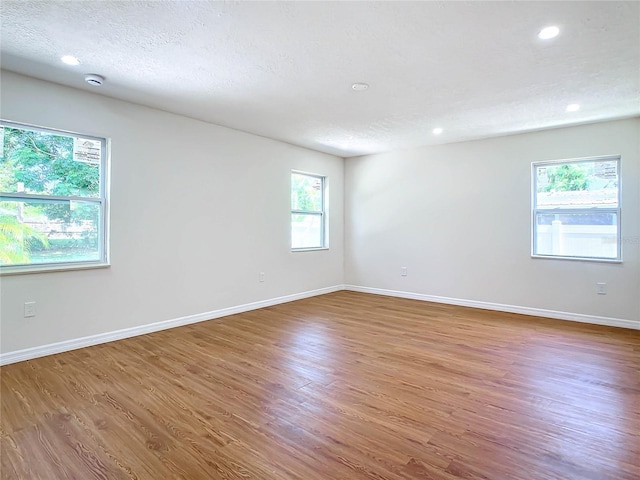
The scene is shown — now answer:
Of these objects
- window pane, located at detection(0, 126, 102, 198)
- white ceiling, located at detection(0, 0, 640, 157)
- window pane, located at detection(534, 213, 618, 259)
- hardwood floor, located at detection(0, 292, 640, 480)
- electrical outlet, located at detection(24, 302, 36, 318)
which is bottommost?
hardwood floor, located at detection(0, 292, 640, 480)

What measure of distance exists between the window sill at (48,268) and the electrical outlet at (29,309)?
0.92 feet

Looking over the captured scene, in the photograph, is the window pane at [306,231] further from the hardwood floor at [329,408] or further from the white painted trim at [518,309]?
the hardwood floor at [329,408]

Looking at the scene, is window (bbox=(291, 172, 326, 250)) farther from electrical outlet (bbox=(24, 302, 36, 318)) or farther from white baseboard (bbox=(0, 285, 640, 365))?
electrical outlet (bbox=(24, 302, 36, 318))

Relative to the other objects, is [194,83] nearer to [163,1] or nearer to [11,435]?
[163,1]

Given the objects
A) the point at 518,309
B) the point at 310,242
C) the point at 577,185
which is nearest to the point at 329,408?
the point at 518,309

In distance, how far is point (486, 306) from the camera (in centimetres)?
525

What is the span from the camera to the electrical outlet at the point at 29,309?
10.4ft

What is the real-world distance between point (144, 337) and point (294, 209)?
297cm

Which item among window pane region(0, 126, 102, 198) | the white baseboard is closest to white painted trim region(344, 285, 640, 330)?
the white baseboard

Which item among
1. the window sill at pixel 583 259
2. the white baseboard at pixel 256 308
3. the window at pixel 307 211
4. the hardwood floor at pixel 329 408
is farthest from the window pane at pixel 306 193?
the window sill at pixel 583 259

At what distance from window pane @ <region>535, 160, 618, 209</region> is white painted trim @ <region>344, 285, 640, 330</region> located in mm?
1403

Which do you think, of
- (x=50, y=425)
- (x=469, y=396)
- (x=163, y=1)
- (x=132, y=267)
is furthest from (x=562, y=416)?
(x=132, y=267)

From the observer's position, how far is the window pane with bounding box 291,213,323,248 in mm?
5945

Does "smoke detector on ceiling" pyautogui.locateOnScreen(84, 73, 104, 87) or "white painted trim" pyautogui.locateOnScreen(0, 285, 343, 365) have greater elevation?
"smoke detector on ceiling" pyautogui.locateOnScreen(84, 73, 104, 87)
